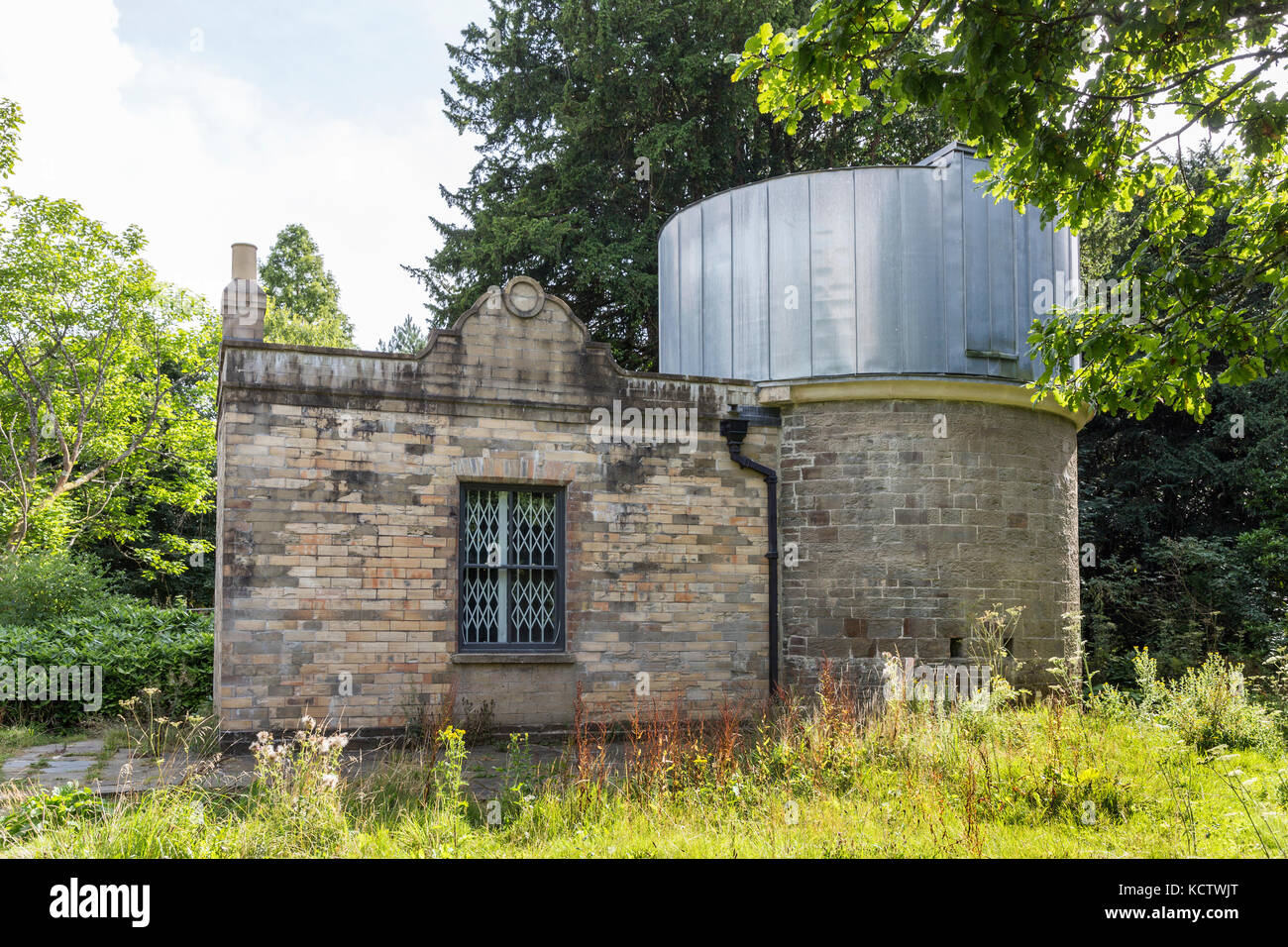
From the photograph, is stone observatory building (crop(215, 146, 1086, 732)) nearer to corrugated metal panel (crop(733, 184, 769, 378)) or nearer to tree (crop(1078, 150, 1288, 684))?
corrugated metal panel (crop(733, 184, 769, 378))

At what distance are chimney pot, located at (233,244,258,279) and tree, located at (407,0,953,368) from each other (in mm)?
10954

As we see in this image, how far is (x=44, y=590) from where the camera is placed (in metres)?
15.3

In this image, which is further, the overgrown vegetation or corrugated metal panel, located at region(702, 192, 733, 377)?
corrugated metal panel, located at region(702, 192, 733, 377)

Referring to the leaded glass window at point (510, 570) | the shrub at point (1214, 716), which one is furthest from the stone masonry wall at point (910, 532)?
the leaded glass window at point (510, 570)

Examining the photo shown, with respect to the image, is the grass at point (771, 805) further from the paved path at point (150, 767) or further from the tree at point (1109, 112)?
the tree at point (1109, 112)

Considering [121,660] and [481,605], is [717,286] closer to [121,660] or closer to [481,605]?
[481,605]

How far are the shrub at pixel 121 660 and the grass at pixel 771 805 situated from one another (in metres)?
4.84

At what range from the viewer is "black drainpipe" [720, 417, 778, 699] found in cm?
1023

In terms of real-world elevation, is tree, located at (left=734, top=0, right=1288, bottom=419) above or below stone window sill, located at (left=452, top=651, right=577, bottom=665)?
above

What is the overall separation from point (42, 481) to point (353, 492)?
50.3 feet

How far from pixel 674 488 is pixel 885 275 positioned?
3123mm

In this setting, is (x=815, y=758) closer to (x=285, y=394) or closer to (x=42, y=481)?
(x=285, y=394)

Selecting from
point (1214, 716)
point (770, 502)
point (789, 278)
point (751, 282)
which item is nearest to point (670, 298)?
point (751, 282)

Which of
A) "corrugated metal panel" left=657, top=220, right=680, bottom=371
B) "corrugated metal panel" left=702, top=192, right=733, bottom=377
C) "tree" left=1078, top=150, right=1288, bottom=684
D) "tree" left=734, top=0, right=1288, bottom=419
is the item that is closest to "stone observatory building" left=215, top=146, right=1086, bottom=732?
"corrugated metal panel" left=702, top=192, right=733, bottom=377
